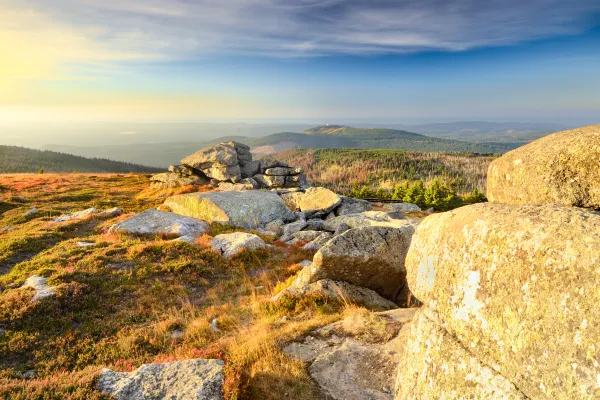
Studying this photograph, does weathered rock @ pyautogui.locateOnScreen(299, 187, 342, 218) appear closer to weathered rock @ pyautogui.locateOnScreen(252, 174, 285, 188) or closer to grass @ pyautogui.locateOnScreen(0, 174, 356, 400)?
grass @ pyautogui.locateOnScreen(0, 174, 356, 400)

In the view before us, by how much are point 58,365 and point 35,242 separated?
54.9 ft

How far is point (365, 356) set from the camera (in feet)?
24.8

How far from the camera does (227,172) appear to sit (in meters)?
52.0

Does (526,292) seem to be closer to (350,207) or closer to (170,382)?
(170,382)

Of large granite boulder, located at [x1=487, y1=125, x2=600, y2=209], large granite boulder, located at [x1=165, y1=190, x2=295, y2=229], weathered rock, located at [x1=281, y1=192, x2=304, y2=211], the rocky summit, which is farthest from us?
the rocky summit

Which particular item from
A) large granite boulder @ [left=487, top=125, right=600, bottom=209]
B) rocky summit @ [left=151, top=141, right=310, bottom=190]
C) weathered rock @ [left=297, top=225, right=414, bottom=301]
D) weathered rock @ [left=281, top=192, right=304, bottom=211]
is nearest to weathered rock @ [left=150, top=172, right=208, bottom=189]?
rocky summit @ [left=151, top=141, right=310, bottom=190]

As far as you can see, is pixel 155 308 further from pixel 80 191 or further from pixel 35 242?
pixel 80 191

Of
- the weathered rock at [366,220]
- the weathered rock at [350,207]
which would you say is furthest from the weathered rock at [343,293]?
the weathered rock at [350,207]

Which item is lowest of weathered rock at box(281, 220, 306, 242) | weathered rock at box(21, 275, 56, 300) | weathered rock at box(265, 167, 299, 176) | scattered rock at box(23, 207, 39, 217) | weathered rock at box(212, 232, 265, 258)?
weathered rock at box(281, 220, 306, 242)

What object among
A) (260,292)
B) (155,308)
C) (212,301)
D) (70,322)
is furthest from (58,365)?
(260,292)

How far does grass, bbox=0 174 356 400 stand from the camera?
7102mm

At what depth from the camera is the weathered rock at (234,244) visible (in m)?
20.5

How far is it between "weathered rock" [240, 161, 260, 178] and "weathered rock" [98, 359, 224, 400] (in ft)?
160

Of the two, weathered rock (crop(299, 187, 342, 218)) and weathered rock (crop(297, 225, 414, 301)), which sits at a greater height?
weathered rock (crop(297, 225, 414, 301))
